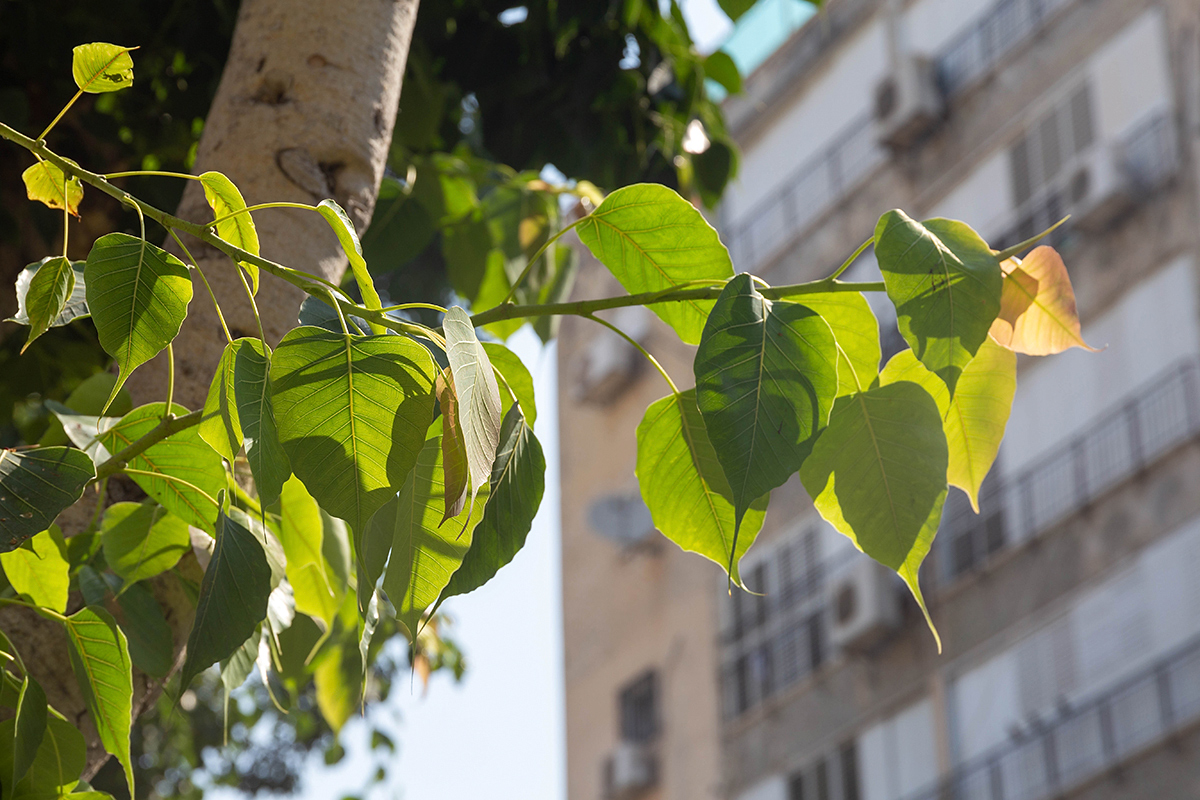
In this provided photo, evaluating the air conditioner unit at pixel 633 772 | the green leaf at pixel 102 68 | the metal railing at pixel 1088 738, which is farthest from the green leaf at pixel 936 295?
the air conditioner unit at pixel 633 772

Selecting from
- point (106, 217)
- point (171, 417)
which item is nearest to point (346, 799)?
point (106, 217)

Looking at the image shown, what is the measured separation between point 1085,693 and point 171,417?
37.6 ft

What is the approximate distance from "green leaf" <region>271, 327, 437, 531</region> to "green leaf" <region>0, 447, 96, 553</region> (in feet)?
0.78

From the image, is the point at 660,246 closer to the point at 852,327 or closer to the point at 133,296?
the point at 852,327

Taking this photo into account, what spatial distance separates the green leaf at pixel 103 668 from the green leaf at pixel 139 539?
0.10 meters

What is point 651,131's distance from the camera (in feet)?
11.4

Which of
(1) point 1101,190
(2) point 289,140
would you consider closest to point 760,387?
(2) point 289,140

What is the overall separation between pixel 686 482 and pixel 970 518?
12633 mm

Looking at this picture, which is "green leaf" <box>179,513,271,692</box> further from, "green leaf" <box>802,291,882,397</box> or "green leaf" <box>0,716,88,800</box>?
"green leaf" <box>802,291,882,397</box>

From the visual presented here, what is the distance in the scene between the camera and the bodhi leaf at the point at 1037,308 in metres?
1.23

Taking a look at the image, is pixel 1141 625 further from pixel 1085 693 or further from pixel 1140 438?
pixel 1140 438

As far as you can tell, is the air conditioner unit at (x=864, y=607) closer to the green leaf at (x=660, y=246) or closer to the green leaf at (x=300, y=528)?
the green leaf at (x=300, y=528)

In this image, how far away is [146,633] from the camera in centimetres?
148

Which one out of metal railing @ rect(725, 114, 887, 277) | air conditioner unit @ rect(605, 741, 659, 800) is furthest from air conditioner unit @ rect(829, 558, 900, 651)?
metal railing @ rect(725, 114, 887, 277)
